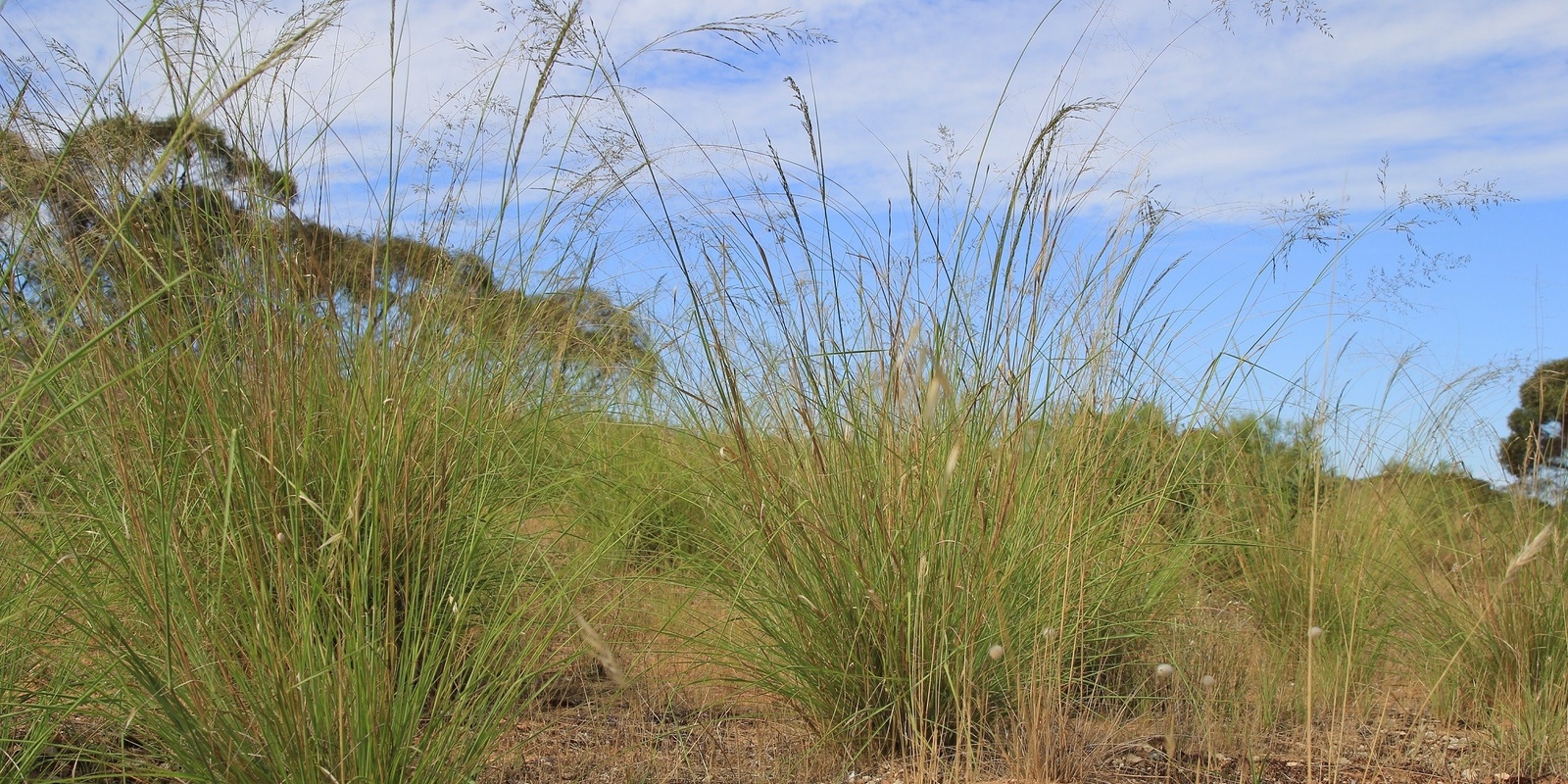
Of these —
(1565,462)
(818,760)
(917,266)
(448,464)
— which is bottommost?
(818,760)

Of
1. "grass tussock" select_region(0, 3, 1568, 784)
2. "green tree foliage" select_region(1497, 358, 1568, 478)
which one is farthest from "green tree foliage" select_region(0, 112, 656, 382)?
"green tree foliage" select_region(1497, 358, 1568, 478)

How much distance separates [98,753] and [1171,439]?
294cm

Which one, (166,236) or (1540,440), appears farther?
(1540,440)

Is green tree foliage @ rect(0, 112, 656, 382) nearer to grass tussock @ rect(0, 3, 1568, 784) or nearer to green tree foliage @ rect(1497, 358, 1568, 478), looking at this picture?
grass tussock @ rect(0, 3, 1568, 784)

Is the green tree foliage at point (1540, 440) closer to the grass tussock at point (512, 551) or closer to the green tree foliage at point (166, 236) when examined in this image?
the grass tussock at point (512, 551)

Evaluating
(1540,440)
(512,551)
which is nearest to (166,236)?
(512,551)

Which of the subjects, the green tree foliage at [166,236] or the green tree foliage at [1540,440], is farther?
the green tree foliage at [1540,440]

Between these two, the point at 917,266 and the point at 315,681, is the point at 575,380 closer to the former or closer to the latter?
the point at 917,266

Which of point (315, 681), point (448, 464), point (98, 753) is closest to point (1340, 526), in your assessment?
point (448, 464)

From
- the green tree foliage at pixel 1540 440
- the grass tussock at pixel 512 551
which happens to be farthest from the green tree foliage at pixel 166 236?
the green tree foliage at pixel 1540 440

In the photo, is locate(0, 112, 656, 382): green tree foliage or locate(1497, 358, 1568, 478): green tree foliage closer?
locate(0, 112, 656, 382): green tree foliage

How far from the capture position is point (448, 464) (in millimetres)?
2271

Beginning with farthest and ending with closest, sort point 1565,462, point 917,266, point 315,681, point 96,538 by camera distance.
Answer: point 1565,462, point 917,266, point 96,538, point 315,681

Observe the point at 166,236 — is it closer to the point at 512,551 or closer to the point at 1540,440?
the point at 512,551
